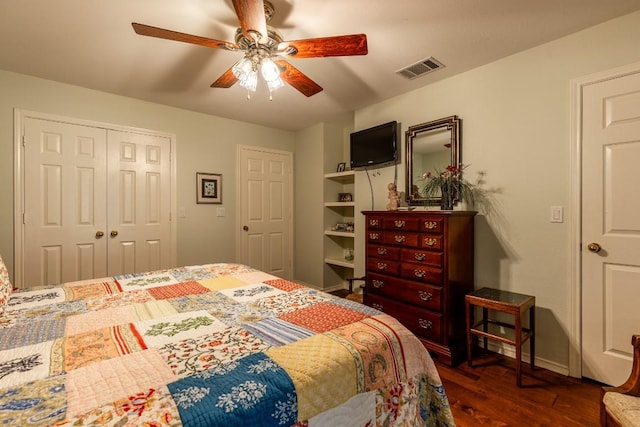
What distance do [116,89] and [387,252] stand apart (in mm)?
3087

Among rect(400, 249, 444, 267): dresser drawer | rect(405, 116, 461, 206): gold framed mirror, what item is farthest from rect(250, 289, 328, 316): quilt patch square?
rect(405, 116, 461, 206): gold framed mirror

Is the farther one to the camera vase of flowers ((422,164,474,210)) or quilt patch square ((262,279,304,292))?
vase of flowers ((422,164,474,210))

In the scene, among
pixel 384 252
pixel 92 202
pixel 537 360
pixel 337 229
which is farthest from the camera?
pixel 337 229

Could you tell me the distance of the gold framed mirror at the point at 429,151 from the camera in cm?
267

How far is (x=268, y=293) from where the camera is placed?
1.59m

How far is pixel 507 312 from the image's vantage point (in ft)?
6.55

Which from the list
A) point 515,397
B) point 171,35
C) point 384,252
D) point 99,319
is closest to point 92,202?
point 171,35

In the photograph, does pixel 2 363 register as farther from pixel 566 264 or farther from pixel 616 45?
pixel 616 45

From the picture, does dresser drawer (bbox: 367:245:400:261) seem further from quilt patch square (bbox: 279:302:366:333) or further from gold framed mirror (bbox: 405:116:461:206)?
quilt patch square (bbox: 279:302:366:333)

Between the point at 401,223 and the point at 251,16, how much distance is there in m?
1.80

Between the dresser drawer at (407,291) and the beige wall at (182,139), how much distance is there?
208 centimetres

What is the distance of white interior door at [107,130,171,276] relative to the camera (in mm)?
3158

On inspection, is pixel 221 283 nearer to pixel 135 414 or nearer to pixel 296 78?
pixel 135 414

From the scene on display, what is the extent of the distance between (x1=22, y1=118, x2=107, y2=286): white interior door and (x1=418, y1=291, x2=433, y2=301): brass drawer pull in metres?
3.12
